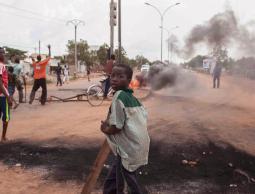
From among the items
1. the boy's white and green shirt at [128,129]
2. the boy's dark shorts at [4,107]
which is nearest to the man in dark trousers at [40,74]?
the boy's dark shorts at [4,107]

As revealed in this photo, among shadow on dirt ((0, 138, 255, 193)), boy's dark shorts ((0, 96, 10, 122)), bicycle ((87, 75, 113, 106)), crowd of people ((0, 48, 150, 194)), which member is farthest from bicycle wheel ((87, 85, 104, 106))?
crowd of people ((0, 48, 150, 194))

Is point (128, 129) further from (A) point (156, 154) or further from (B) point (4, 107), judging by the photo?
(B) point (4, 107)

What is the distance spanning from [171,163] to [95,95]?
8964 mm

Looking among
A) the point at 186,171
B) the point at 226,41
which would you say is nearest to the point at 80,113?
the point at 186,171

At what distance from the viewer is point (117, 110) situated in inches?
134

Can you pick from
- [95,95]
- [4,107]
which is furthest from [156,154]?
[95,95]

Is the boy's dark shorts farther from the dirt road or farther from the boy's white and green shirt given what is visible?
the boy's white and green shirt

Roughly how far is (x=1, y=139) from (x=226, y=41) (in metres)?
11.5

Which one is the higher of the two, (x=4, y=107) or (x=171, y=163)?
(x=4, y=107)

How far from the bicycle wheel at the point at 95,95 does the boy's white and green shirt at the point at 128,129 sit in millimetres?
10637

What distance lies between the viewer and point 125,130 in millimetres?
3451

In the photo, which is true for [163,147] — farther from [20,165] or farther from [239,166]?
[20,165]

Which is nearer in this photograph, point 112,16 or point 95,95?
point 95,95

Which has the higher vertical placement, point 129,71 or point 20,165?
point 129,71
